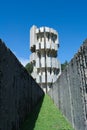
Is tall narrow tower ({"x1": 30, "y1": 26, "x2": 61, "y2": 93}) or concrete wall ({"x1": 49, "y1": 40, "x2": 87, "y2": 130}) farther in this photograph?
tall narrow tower ({"x1": 30, "y1": 26, "x2": 61, "y2": 93})

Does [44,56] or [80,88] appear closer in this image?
[80,88]

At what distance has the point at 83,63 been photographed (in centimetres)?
670

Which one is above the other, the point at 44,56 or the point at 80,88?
the point at 44,56

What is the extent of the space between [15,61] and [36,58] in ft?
77.6

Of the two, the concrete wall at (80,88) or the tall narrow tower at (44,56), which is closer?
the concrete wall at (80,88)

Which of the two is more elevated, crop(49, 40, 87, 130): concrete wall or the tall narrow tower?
the tall narrow tower

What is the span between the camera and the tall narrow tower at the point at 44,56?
30.4 m

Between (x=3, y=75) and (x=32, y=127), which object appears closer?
(x=3, y=75)

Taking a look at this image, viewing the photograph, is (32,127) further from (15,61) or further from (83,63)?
(83,63)

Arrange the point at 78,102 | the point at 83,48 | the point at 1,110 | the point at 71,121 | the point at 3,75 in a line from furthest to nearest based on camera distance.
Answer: the point at 71,121, the point at 78,102, the point at 83,48, the point at 3,75, the point at 1,110

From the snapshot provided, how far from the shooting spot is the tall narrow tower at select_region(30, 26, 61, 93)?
1196 inches

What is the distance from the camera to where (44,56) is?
31.6 m

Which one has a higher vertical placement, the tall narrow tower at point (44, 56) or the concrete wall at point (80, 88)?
the tall narrow tower at point (44, 56)

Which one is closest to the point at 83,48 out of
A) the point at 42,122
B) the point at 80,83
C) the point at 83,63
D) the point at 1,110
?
the point at 83,63
